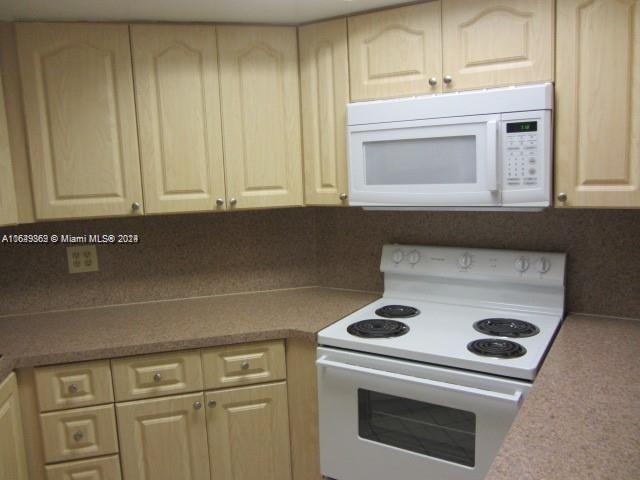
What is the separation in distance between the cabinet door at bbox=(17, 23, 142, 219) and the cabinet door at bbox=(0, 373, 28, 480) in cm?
63

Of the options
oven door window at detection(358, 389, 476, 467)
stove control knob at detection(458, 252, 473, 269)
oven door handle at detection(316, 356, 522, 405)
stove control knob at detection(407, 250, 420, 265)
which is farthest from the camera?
stove control knob at detection(407, 250, 420, 265)

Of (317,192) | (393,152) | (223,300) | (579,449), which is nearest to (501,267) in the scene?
(393,152)

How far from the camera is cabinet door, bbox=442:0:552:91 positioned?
162 centimetres

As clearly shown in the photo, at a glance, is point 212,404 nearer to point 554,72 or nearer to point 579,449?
point 579,449

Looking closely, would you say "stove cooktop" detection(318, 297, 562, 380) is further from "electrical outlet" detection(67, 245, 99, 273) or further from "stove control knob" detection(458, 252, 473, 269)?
"electrical outlet" detection(67, 245, 99, 273)

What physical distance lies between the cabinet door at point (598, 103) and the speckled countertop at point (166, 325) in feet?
3.20

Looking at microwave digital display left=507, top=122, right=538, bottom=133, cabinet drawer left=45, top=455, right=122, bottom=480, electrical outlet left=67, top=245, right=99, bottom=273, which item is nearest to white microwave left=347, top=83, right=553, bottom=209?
microwave digital display left=507, top=122, right=538, bottom=133

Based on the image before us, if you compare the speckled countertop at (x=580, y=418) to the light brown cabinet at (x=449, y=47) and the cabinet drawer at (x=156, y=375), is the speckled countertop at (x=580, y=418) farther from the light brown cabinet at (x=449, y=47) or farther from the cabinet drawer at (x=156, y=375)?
the cabinet drawer at (x=156, y=375)

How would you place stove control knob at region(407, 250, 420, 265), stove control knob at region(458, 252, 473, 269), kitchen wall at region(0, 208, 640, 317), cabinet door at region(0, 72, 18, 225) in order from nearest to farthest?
cabinet door at region(0, 72, 18, 225) < kitchen wall at region(0, 208, 640, 317) < stove control knob at region(458, 252, 473, 269) < stove control knob at region(407, 250, 420, 265)

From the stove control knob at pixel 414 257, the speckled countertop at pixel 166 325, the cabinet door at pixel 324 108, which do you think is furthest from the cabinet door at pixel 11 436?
the stove control knob at pixel 414 257

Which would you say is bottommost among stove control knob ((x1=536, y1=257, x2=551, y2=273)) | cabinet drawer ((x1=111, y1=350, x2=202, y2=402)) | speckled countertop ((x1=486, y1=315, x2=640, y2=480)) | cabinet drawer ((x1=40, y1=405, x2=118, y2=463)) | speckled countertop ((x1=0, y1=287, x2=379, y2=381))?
cabinet drawer ((x1=40, y1=405, x2=118, y2=463))

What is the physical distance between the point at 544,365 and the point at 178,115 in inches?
60.0

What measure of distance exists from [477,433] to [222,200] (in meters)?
1.23

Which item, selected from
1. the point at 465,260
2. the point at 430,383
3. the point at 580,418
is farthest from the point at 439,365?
the point at 465,260
